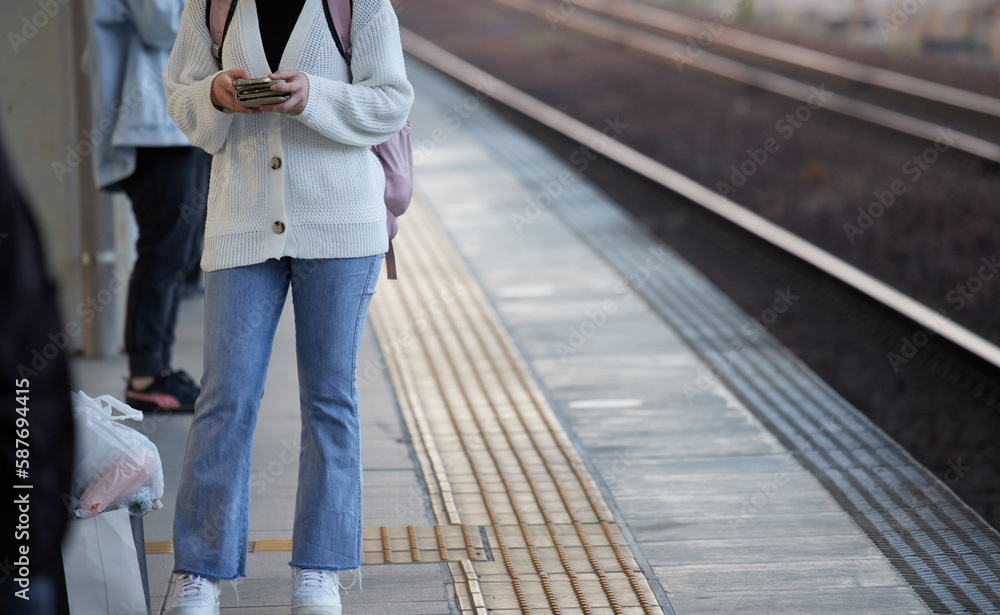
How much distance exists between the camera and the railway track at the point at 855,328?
4.56 metres

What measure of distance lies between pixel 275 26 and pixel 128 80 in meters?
1.66

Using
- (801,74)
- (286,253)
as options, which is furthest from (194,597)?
(801,74)

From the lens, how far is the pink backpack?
2566 mm

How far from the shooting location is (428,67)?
18.9 metres

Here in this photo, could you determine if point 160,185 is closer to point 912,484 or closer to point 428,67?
point 912,484

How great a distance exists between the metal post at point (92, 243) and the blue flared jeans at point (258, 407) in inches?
94.3

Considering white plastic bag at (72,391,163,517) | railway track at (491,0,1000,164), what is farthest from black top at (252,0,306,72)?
railway track at (491,0,1000,164)

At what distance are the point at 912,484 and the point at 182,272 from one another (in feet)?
8.84

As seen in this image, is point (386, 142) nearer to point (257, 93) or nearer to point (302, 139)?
point (302, 139)

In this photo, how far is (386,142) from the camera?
9.02ft

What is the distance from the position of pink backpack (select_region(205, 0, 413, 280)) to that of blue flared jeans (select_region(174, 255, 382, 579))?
20cm

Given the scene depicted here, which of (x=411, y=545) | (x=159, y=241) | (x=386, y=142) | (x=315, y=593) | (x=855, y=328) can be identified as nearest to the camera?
(x=315, y=593)

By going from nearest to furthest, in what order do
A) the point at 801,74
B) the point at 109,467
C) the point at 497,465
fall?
the point at 109,467, the point at 497,465, the point at 801,74

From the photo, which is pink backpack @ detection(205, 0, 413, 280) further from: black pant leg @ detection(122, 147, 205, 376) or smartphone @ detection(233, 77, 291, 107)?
black pant leg @ detection(122, 147, 205, 376)
